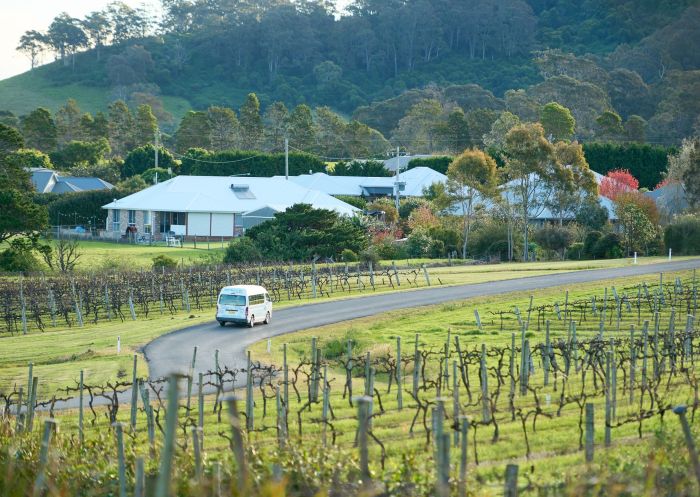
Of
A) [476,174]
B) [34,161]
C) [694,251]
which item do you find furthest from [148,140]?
[694,251]

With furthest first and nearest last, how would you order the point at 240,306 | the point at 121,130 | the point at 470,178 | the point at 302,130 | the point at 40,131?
the point at 121,130
the point at 302,130
the point at 40,131
the point at 470,178
the point at 240,306

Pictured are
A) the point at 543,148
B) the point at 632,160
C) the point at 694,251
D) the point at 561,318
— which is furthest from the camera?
the point at 632,160

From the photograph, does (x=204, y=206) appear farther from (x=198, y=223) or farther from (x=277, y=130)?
(x=277, y=130)

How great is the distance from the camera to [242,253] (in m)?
65.0

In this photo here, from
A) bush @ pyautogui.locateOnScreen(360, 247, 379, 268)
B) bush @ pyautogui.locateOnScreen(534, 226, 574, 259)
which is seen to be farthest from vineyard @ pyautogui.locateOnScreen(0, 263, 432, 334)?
bush @ pyautogui.locateOnScreen(534, 226, 574, 259)

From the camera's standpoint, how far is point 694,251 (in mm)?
67188

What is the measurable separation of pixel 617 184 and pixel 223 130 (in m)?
62.1

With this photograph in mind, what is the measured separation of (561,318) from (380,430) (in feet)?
74.7

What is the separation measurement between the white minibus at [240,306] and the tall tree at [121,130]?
10744cm

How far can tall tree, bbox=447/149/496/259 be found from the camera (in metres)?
77.0

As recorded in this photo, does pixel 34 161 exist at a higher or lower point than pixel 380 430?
higher

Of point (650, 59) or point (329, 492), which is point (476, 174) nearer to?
point (329, 492)

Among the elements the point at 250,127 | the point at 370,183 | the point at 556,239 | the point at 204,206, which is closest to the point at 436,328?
the point at 556,239

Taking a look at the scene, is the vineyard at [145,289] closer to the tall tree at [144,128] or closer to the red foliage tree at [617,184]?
the red foliage tree at [617,184]
